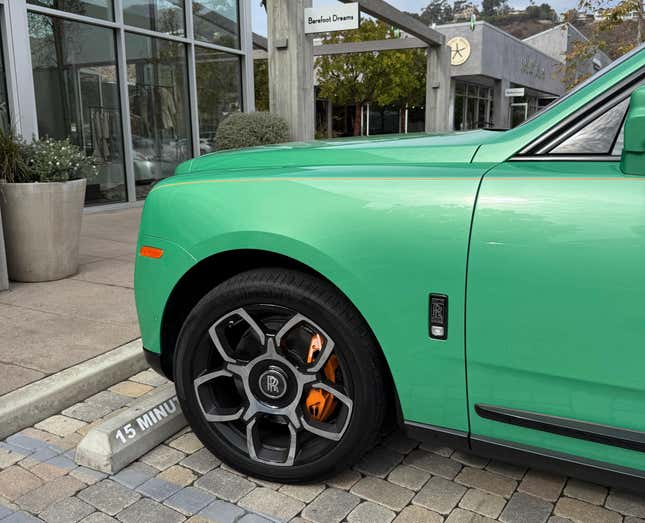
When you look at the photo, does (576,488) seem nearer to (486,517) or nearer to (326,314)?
(486,517)

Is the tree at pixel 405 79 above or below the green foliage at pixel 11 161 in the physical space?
above

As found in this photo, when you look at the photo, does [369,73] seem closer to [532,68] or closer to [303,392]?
Result: [532,68]

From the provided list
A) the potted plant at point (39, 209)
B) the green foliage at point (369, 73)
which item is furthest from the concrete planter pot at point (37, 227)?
the green foliage at point (369, 73)

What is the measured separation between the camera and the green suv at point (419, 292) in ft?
5.92

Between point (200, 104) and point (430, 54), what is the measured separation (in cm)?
1050

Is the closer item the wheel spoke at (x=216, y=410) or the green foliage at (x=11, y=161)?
the wheel spoke at (x=216, y=410)

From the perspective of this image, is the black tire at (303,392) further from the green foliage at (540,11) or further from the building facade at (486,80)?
the green foliage at (540,11)

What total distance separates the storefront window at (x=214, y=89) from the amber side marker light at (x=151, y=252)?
9997 mm

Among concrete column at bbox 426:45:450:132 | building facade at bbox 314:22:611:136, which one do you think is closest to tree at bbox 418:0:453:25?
building facade at bbox 314:22:611:136

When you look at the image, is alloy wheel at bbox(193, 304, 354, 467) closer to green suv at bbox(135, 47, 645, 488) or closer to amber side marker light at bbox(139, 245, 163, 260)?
green suv at bbox(135, 47, 645, 488)

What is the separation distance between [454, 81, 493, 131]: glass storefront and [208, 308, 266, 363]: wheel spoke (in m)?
32.3

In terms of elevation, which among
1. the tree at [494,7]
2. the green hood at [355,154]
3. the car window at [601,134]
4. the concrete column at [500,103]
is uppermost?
the tree at [494,7]

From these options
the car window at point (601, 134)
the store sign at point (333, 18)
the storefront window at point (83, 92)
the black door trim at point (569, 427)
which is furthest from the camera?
the store sign at point (333, 18)

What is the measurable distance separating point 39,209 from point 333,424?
3955 millimetres
